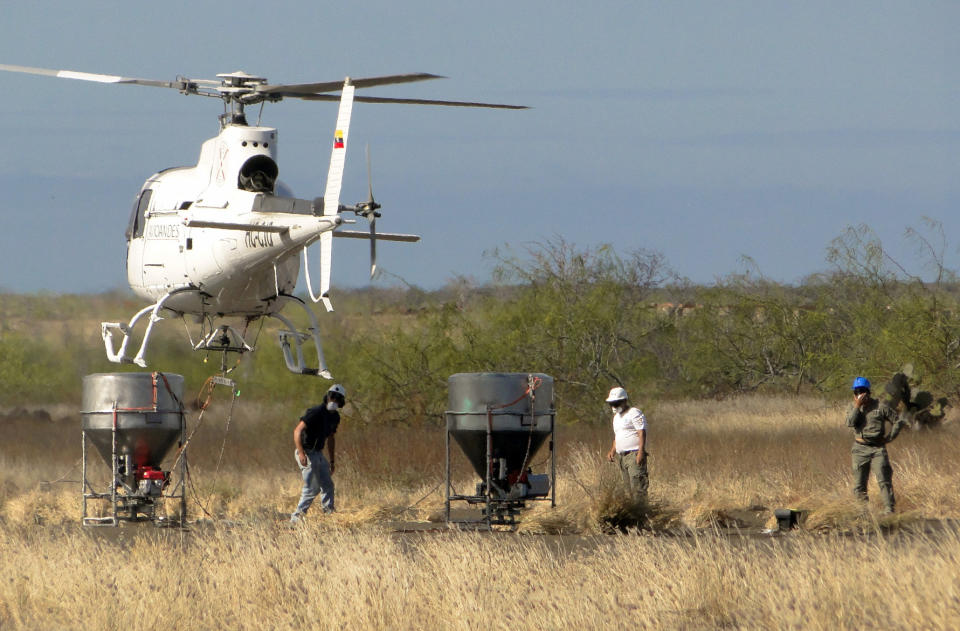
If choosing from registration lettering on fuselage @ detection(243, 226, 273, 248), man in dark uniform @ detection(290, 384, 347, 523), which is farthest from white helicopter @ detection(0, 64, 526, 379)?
man in dark uniform @ detection(290, 384, 347, 523)

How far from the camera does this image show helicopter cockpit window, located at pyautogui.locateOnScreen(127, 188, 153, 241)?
68.3 ft

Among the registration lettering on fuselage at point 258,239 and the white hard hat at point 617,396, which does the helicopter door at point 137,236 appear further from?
the white hard hat at point 617,396

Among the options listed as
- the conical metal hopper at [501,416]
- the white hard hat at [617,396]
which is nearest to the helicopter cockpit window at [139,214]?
the conical metal hopper at [501,416]

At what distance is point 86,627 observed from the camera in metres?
9.99

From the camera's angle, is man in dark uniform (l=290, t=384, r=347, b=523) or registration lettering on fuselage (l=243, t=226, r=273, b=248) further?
registration lettering on fuselage (l=243, t=226, r=273, b=248)

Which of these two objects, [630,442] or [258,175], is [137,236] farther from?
[630,442]

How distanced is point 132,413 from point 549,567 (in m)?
8.14

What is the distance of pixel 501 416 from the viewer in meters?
16.5

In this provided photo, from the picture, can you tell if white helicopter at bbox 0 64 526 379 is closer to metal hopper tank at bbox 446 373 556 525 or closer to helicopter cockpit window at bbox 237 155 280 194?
helicopter cockpit window at bbox 237 155 280 194

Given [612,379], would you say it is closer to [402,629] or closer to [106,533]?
[106,533]

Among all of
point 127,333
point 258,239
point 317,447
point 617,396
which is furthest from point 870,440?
point 127,333

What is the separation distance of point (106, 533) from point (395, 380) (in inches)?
596

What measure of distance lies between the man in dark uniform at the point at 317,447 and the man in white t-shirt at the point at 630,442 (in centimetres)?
341

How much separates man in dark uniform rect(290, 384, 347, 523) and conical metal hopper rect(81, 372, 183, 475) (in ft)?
6.35
